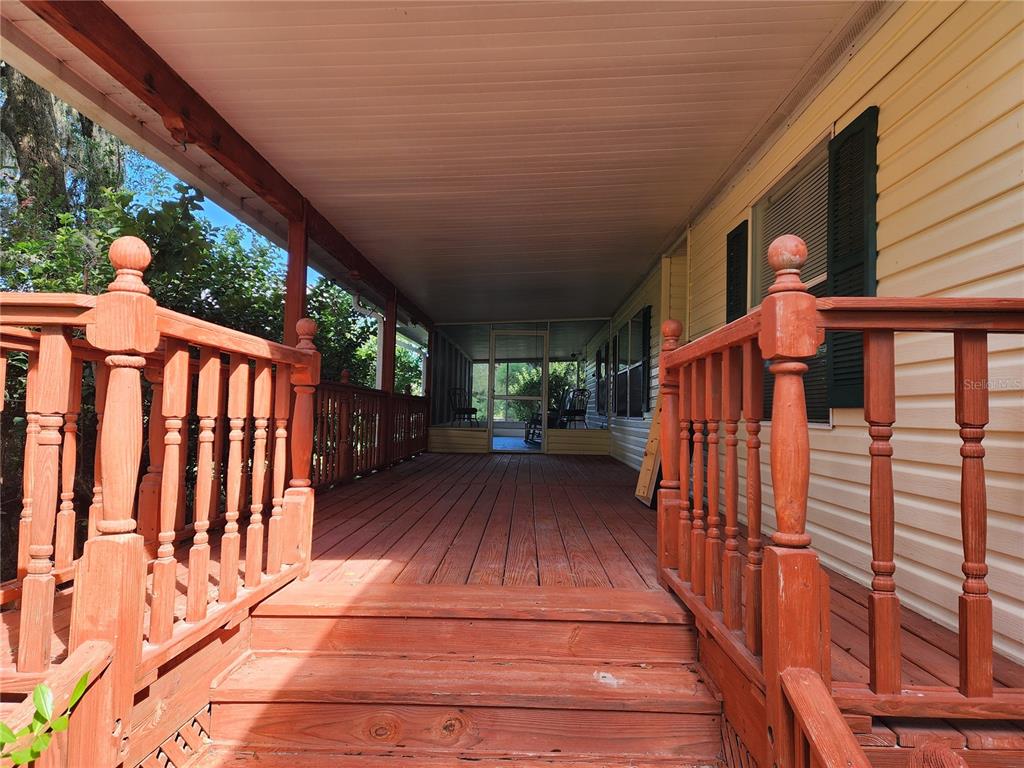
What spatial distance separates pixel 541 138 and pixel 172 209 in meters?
3.20

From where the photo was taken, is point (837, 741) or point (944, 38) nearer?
point (837, 741)

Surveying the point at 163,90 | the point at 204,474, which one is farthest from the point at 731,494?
the point at 163,90

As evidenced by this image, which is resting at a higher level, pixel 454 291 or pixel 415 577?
pixel 454 291

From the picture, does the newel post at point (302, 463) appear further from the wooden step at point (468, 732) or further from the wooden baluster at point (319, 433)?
the wooden baluster at point (319, 433)

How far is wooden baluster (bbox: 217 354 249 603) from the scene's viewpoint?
1734mm

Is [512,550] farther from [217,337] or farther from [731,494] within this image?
[217,337]

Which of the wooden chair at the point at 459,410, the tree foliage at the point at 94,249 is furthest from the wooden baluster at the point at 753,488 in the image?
the wooden chair at the point at 459,410

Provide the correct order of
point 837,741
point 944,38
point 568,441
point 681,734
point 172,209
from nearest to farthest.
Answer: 1. point 837,741
2. point 681,734
3. point 944,38
4. point 172,209
5. point 568,441

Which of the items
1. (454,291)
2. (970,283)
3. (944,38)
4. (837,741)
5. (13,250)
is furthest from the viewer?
(454,291)

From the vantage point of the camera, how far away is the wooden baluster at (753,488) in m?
1.41

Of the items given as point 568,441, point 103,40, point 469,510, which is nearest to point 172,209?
point 103,40

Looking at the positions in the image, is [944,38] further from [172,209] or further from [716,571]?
[172,209]

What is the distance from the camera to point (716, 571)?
1.70 m

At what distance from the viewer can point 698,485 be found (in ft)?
6.12
